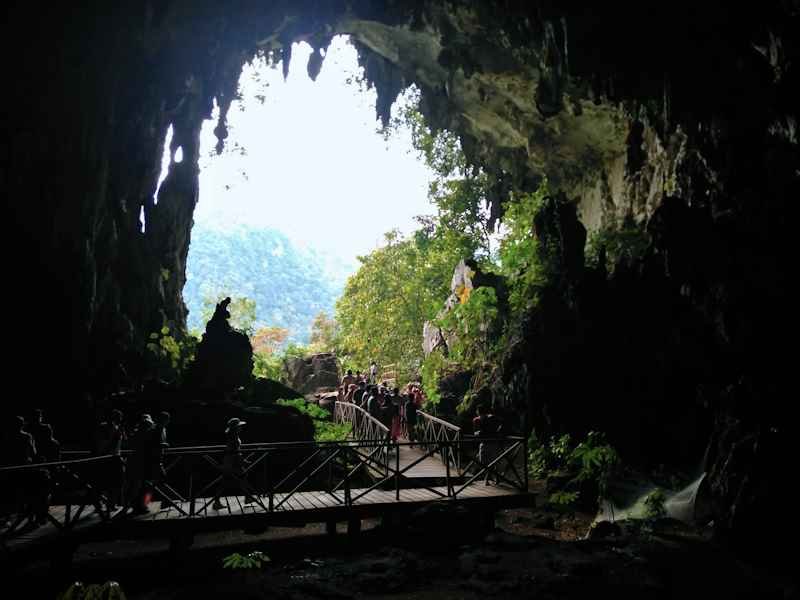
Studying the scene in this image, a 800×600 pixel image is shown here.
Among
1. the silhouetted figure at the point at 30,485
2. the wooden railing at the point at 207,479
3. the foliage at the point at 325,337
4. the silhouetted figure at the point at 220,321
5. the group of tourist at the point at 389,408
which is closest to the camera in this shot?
the silhouetted figure at the point at 30,485

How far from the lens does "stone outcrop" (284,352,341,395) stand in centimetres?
3078

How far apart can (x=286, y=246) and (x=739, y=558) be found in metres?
155

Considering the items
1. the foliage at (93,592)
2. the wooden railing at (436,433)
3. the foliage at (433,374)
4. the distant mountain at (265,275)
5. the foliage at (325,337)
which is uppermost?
the distant mountain at (265,275)

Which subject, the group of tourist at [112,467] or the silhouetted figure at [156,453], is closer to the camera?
the group of tourist at [112,467]

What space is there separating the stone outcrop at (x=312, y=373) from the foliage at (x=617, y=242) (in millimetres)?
16068

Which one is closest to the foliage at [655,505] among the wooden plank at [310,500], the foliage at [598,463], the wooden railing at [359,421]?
the foliage at [598,463]

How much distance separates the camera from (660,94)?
1592 centimetres

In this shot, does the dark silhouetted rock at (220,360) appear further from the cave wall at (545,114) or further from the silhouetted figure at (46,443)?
the silhouetted figure at (46,443)

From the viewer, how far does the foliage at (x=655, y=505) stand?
11.7 metres

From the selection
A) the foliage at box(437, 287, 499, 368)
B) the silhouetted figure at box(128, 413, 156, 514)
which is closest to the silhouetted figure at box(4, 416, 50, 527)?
the silhouetted figure at box(128, 413, 156, 514)

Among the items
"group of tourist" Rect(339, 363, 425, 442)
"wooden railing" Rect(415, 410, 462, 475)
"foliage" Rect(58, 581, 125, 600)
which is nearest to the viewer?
"foliage" Rect(58, 581, 125, 600)

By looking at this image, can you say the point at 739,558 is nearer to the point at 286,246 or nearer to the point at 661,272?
the point at 661,272

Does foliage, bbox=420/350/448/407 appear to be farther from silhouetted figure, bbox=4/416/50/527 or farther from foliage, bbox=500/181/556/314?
silhouetted figure, bbox=4/416/50/527

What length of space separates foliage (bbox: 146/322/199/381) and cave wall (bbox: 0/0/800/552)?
2.00ft
